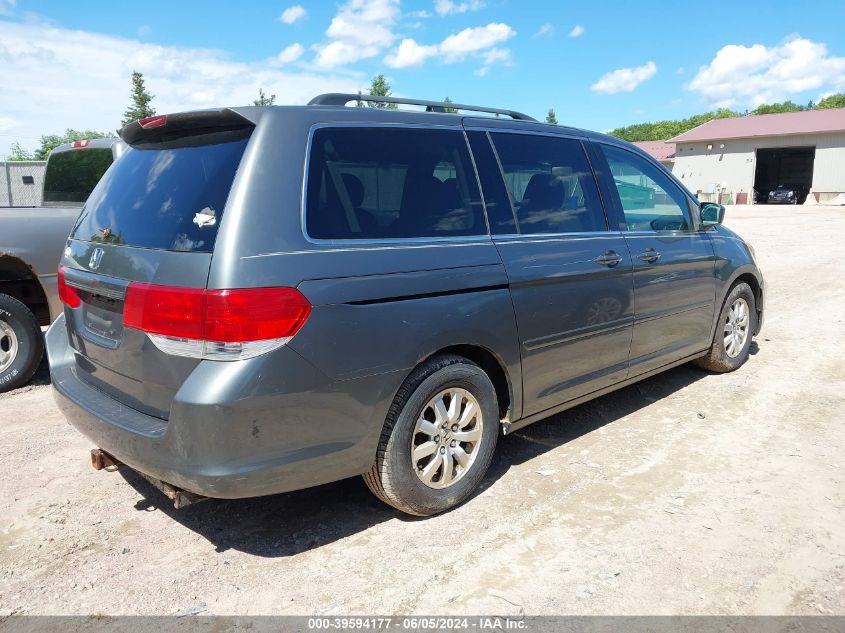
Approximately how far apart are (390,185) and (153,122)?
1.15 meters

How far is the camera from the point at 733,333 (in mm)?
5723

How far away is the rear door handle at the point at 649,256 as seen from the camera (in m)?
4.37

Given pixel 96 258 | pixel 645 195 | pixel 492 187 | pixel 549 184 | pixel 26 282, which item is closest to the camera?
pixel 96 258

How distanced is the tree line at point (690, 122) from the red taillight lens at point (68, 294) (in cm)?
7039

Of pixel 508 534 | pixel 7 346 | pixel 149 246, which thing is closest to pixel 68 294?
pixel 149 246

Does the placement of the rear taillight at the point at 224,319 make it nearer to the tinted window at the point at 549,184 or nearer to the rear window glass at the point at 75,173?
→ the tinted window at the point at 549,184

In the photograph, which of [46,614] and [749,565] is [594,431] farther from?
[46,614]

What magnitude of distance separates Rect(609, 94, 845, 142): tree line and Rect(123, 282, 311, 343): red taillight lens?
70.8 m

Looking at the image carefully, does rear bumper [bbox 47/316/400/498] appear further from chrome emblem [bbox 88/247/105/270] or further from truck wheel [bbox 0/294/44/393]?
truck wheel [bbox 0/294/44/393]

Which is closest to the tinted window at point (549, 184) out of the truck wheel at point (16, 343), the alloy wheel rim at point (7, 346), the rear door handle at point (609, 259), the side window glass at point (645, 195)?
the rear door handle at point (609, 259)

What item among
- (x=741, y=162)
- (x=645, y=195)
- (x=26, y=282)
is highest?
(x=741, y=162)

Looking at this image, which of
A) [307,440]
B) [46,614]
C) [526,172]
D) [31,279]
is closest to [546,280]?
[526,172]

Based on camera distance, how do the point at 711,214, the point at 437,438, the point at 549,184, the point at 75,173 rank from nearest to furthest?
the point at 437,438
the point at 549,184
the point at 711,214
the point at 75,173

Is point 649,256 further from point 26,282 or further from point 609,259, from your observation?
point 26,282
